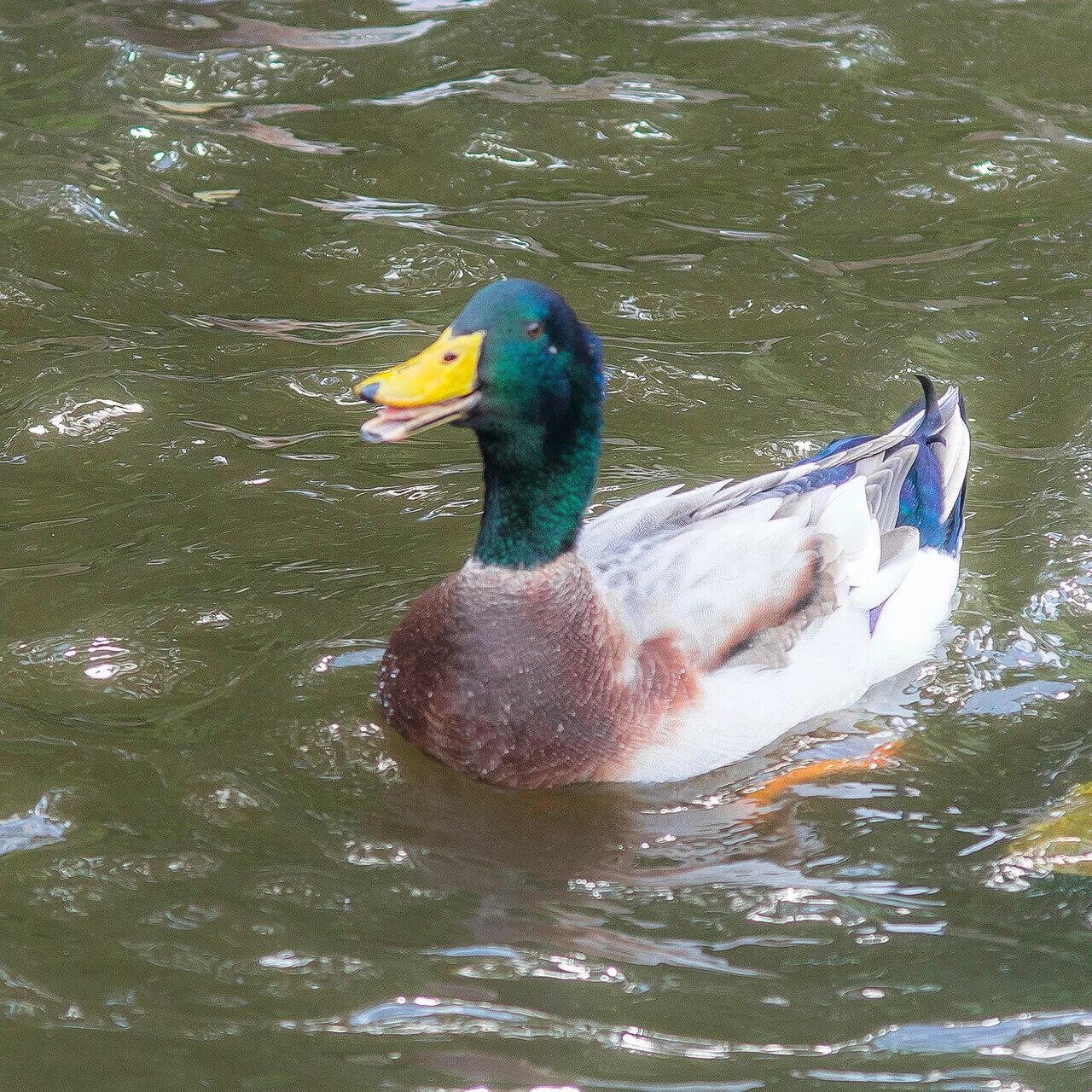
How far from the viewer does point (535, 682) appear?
4.63 m

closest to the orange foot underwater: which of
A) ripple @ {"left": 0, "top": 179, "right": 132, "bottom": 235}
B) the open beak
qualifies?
the open beak

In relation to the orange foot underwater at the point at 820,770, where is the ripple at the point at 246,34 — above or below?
above

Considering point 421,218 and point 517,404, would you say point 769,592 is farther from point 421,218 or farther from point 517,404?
point 421,218

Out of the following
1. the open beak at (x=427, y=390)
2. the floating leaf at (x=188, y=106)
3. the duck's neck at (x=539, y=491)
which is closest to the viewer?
the open beak at (x=427, y=390)

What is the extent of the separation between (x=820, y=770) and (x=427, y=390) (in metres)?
1.66

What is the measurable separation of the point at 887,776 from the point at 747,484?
3.31 ft

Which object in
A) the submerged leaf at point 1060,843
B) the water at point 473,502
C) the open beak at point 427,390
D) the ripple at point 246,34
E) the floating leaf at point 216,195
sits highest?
the ripple at point 246,34

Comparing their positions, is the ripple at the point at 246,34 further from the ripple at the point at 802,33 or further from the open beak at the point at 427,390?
the open beak at the point at 427,390

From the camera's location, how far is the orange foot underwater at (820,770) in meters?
4.79

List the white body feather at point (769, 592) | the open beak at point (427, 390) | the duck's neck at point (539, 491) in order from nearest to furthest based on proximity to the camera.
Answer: the open beak at point (427, 390) → the duck's neck at point (539, 491) → the white body feather at point (769, 592)

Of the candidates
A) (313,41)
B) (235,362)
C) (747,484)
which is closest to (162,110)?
(313,41)

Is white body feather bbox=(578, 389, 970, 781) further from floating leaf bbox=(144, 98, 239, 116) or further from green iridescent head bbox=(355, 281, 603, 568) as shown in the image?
floating leaf bbox=(144, 98, 239, 116)

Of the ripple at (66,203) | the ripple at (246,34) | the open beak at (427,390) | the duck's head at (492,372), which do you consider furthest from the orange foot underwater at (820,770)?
the ripple at (246,34)

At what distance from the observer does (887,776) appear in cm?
488
